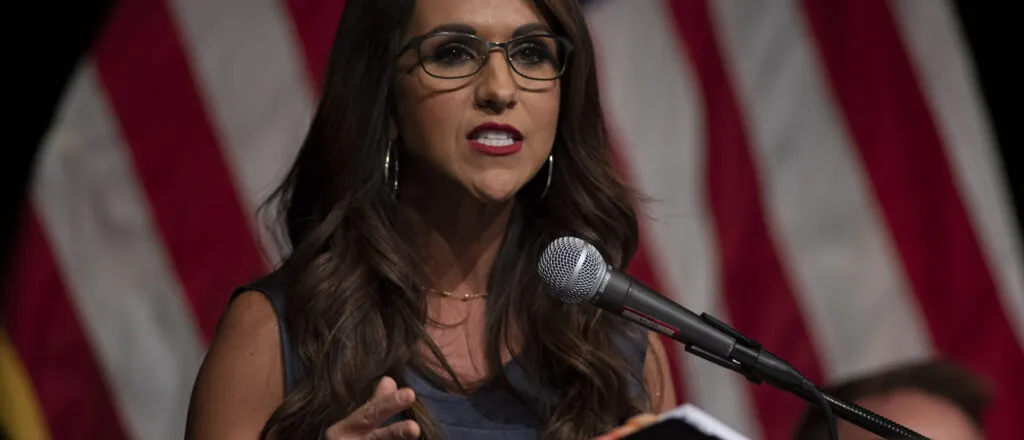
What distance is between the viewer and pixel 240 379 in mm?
1430

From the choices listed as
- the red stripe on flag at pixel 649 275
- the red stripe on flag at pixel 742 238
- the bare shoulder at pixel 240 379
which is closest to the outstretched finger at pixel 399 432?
the bare shoulder at pixel 240 379

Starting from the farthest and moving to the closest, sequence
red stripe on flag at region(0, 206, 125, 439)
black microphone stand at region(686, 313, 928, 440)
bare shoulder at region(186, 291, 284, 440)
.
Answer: red stripe on flag at region(0, 206, 125, 439)
bare shoulder at region(186, 291, 284, 440)
black microphone stand at region(686, 313, 928, 440)

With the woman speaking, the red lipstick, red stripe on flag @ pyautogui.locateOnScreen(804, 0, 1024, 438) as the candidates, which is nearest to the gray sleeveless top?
the woman speaking

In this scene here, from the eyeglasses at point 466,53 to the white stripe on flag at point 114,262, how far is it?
1.11 meters

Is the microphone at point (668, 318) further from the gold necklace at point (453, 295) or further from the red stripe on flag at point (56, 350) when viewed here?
the red stripe on flag at point (56, 350)

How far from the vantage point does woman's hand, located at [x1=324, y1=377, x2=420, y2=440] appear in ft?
3.78

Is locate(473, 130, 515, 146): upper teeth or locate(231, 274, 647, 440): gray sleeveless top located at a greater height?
locate(473, 130, 515, 146): upper teeth

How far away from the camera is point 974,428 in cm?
175

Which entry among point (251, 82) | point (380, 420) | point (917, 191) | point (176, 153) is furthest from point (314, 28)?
point (380, 420)

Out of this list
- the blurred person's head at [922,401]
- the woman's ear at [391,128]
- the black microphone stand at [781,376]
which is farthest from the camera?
the blurred person's head at [922,401]

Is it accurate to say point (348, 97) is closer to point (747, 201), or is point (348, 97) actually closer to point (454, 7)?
point (454, 7)

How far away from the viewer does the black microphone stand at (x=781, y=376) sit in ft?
3.56

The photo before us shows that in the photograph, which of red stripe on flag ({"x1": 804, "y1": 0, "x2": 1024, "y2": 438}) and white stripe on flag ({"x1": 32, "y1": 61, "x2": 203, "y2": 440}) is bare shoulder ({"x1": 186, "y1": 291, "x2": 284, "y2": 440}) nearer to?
white stripe on flag ({"x1": 32, "y1": 61, "x2": 203, "y2": 440})

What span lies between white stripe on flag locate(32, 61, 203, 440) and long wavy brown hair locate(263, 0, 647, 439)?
87cm
